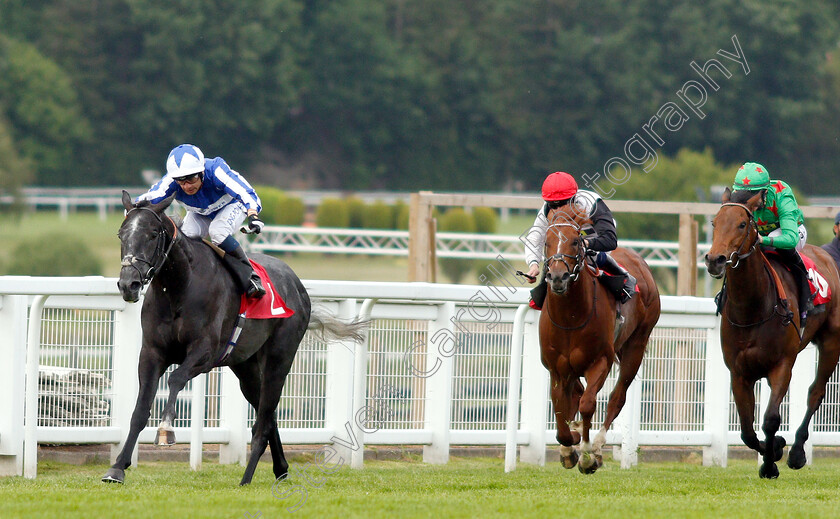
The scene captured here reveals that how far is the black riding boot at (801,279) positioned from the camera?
25.0ft

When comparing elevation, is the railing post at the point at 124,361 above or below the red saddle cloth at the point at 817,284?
below

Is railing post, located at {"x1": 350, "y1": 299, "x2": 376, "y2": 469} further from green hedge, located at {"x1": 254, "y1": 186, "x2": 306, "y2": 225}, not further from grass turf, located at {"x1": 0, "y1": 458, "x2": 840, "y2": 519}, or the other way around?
green hedge, located at {"x1": 254, "y1": 186, "x2": 306, "y2": 225}

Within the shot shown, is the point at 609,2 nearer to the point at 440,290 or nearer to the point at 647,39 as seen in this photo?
the point at 647,39

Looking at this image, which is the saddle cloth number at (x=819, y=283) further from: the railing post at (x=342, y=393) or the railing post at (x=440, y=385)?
the railing post at (x=342, y=393)

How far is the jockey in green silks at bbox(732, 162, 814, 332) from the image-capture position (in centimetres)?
738

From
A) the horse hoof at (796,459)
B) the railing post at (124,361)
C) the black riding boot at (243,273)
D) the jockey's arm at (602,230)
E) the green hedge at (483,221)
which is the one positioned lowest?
the horse hoof at (796,459)

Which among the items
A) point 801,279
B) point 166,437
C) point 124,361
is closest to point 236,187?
point 124,361

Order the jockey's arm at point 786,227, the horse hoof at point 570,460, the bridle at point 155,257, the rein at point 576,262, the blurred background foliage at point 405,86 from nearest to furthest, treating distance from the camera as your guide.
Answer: the bridle at point 155,257, the rein at point 576,262, the horse hoof at point 570,460, the jockey's arm at point 786,227, the blurred background foliage at point 405,86

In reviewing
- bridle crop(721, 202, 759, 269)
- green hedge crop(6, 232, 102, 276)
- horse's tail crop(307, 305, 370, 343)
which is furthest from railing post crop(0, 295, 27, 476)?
green hedge crop(6, 232, 102, 276)

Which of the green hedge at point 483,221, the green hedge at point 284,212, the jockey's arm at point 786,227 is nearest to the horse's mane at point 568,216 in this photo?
the jockey's arm at point 786,227

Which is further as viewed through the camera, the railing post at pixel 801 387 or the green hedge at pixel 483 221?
the green hedge at pixel 483 221

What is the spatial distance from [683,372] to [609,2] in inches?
1630

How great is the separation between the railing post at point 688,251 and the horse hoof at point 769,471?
379cm

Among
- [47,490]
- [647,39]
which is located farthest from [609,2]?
[47,490]
